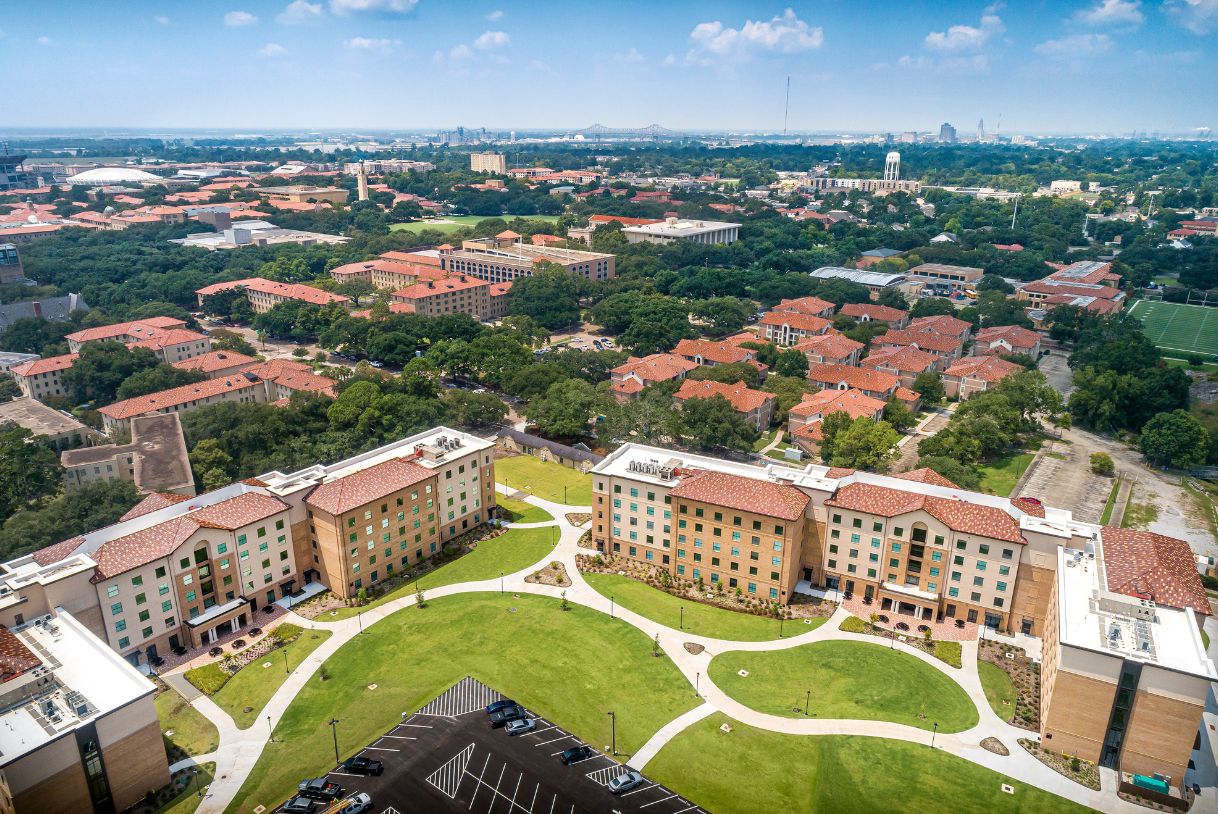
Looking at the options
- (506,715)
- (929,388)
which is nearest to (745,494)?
(506,715)

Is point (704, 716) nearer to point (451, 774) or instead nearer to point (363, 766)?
point (451, 774)

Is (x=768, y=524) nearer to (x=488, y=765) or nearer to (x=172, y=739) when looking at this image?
(x=488, y=765)

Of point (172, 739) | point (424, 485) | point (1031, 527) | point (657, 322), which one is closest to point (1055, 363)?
point (657, 322)

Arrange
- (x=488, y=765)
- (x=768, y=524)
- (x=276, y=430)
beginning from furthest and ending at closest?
1. (x=276, y=430)
2. (x=768, y=524)
3. (x=488, y=765)

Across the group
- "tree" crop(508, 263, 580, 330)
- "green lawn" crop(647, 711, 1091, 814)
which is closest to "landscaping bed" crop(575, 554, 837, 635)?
"green lawn" crop(647, 711, 1091, 814)

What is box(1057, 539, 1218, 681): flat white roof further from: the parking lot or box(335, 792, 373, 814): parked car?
box(335, 792, 373, 814): parked car

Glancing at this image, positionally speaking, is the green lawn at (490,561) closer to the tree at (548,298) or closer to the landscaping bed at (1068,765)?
the landscaping bed at (1068,765)
